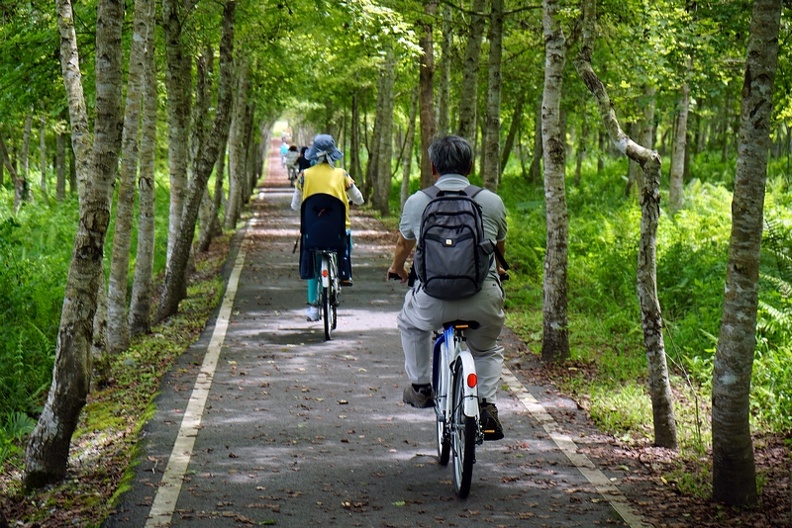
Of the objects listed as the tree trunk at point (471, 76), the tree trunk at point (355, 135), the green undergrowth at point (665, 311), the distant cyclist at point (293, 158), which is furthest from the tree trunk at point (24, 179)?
the tree trunk at point (355, 135)

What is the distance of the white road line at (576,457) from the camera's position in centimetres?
605

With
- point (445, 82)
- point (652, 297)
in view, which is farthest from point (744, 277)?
point (445, 82)

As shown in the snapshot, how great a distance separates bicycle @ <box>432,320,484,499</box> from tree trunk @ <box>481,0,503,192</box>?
8.14 meters

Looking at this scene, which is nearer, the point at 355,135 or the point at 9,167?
the point at 9,167

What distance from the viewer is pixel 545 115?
1019 centimetres

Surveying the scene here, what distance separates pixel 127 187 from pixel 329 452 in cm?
513

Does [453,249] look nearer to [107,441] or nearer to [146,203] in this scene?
[107,441]

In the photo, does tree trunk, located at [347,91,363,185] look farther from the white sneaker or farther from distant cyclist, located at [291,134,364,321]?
distant cyclist, located at [291,134,364,321]

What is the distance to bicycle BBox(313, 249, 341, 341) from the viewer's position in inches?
466

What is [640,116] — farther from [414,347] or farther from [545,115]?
[414,347]

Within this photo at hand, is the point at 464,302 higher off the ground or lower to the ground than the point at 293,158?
lower

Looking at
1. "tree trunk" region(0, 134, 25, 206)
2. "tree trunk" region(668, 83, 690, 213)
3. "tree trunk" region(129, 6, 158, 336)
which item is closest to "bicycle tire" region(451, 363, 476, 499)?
"tree trunk" region(129, 6, 158, 336)

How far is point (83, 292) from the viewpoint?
275 inches

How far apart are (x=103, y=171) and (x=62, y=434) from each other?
6.28 ft
